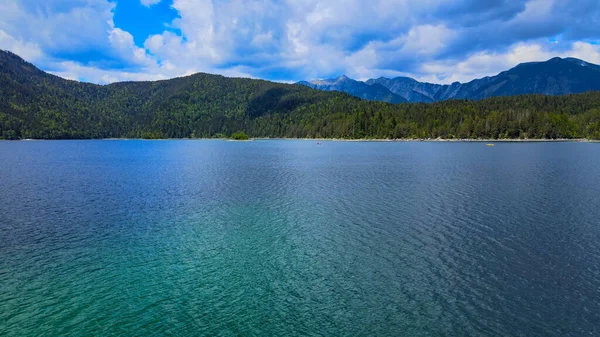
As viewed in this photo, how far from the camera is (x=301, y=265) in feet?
75.5

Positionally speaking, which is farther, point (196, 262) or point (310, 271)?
point (196, 262)

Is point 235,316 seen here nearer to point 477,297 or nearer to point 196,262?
point 196,262

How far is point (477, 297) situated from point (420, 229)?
12.3 metres

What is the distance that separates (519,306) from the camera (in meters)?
17.4

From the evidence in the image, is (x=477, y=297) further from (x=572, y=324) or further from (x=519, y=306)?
(x=572, y=324)

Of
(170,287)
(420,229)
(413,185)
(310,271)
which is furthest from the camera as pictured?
(413,185)

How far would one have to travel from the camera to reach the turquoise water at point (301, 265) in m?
16.2

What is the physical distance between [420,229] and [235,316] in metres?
19.1

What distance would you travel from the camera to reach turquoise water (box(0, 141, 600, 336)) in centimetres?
1623

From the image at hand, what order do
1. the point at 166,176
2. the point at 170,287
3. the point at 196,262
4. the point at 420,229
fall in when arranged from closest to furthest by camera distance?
the point at 170,287 < the point at 196,262 < the point at 420,229 < the point at 166,176

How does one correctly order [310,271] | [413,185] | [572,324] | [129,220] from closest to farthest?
[572,324], [310,271], [129,220], [413,185]

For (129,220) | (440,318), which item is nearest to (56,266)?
(129,220)

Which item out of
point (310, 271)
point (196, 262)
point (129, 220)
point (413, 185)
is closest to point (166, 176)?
point (129, 220)

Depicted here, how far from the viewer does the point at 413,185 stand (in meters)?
54.8
